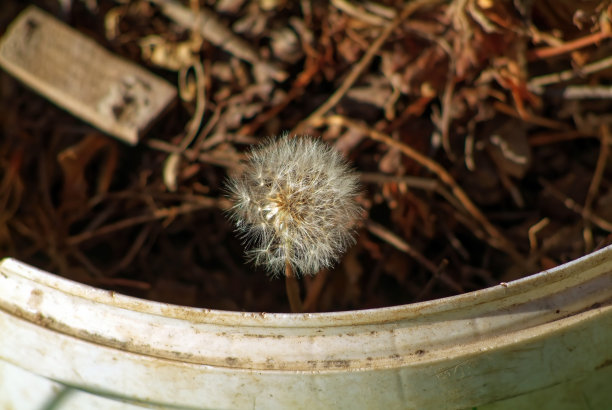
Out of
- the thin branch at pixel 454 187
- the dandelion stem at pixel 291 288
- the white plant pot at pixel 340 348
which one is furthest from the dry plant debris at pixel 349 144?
the white plant pot at pixel 340 348

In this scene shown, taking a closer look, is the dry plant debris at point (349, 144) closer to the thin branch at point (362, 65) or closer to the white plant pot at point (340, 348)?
the thin branch at point (362, 65)

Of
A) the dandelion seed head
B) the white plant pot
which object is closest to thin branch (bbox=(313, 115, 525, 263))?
the dandelion seed head

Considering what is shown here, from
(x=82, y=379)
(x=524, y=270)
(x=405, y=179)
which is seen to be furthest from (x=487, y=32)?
(x=82, y=379)

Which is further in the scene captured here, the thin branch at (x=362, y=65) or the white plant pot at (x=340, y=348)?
the thin branch at (x=362, y=65)

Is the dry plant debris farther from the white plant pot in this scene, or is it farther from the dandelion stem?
the white plant pot

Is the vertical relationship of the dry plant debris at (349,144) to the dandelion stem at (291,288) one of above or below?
above

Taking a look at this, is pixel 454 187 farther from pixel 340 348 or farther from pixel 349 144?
pixel 340 348

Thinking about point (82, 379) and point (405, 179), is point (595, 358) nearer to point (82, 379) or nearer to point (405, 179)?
point (82, 379)
